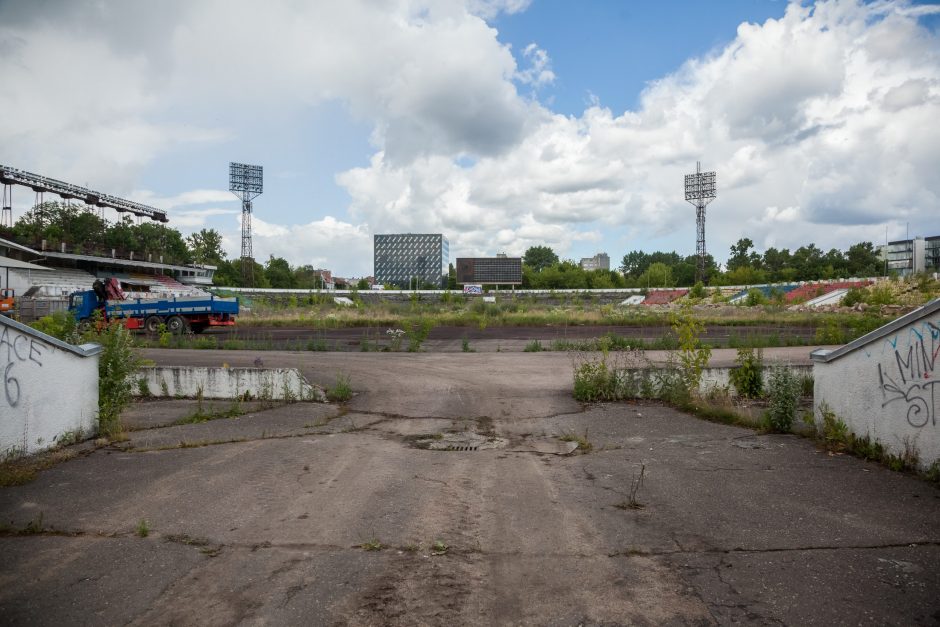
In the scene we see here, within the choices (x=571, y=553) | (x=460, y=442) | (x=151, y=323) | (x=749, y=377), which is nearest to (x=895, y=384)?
(x=571, y=553)

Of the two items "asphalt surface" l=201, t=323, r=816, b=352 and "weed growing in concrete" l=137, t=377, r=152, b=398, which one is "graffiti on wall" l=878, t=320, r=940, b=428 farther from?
"asphalt surface" l=201, t=323, r=816, b=352

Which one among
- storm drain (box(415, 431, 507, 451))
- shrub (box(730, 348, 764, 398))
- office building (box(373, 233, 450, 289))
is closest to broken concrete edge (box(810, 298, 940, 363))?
shrub (box(730, 348, 764, 398))

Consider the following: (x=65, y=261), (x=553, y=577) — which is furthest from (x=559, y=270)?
(x=553, y=577)

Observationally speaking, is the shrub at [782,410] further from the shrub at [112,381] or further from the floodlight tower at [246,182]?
the floodlight tower at [246,182]

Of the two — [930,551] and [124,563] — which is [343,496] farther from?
[930,551]

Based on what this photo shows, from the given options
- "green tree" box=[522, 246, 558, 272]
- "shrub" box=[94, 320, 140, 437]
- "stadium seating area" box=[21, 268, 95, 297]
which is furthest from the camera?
"green tree" box=[522, 246, 558, 272]

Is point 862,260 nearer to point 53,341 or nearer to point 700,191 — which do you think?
point 700,191

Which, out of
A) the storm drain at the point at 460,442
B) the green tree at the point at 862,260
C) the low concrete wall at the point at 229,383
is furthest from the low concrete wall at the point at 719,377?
the green tree at the point at 862,260

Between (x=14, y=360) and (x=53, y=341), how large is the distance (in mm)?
614

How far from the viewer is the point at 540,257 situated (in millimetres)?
161625

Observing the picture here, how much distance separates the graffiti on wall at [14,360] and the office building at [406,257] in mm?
117820

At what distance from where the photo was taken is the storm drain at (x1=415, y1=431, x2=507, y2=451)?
793 cm

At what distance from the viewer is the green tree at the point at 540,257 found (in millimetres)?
161625

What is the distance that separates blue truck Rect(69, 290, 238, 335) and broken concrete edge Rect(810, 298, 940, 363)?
26334 millimetres
